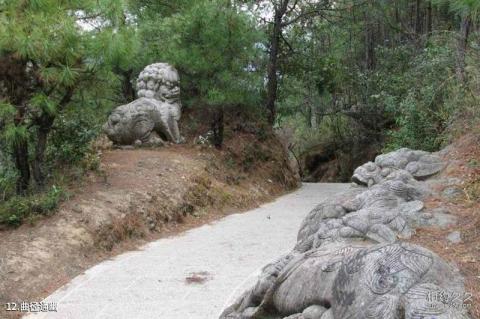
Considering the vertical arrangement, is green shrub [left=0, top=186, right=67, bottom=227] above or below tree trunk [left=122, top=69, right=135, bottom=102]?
below

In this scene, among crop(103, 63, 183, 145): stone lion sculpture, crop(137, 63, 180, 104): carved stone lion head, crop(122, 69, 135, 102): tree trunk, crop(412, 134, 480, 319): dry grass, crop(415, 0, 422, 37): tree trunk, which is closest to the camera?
crop(412, 134, 480, 319): dry grass

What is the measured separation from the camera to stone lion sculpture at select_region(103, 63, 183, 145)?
10.7 m

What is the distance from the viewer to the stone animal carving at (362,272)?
274 centimetres

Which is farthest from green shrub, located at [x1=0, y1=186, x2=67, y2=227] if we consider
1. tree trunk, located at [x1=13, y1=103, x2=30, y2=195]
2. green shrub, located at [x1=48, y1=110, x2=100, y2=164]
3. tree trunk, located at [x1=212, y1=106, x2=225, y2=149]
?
tree trunk, located at [x1=212, y1=106, x2=225, y2=149]

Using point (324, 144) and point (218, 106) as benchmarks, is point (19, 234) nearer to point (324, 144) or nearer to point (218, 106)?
point (218, 106)

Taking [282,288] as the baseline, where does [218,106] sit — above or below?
above

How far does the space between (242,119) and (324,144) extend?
6.19 m

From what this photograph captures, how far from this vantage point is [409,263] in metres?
2.90

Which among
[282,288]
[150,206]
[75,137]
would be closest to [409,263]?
[282,288]

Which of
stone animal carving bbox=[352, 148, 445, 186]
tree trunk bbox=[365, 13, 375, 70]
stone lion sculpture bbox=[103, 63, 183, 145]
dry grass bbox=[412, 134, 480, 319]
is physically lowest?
dry grass bbox=[412, 134, 480, 319]

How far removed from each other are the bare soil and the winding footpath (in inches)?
9.7

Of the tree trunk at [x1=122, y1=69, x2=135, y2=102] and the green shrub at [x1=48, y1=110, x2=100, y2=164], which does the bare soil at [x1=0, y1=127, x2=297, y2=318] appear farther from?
the tree trunk at [x1=122, y1=69, x2=135, y2=102]

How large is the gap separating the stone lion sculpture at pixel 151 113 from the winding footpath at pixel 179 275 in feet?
9.37

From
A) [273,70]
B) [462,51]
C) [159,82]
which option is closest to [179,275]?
[462,51]
